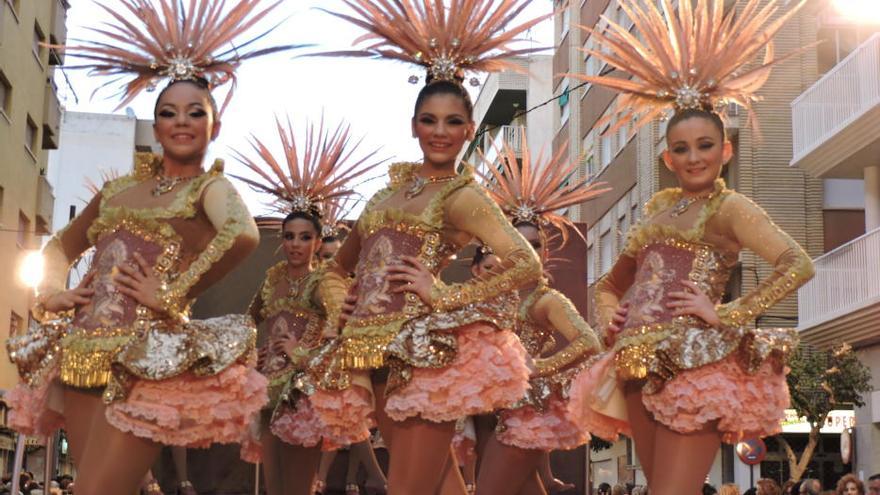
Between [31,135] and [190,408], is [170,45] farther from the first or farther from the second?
[31,135]

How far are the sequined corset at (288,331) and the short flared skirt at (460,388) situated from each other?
2190 millimetres

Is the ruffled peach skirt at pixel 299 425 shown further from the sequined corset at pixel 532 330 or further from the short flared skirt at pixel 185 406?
the sequined corset at pixel 532 330

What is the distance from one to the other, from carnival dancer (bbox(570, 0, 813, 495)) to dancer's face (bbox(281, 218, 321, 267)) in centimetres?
239

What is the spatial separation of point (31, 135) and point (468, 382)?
88.6 ft

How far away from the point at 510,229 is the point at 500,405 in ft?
2.43

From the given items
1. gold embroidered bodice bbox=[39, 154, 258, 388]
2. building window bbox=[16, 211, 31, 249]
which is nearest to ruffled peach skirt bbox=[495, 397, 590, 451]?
gold embroidered bodice bbox=[39, 154, 258, 388]

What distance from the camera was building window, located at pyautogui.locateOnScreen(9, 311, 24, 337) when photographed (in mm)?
28797

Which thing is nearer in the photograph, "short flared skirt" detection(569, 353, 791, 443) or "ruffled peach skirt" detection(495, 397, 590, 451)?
"short flared skirt" detection(569, 353, 791, 443)

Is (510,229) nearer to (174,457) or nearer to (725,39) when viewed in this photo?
(725,39)

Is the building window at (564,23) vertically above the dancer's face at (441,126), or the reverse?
the building window at (564,23)

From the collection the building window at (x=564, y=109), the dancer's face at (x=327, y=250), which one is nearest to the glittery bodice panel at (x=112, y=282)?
the dancer's face at (x=327, y=250)

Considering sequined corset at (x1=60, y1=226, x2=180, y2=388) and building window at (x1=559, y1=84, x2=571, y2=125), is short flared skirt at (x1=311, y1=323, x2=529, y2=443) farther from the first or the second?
building window at (x1=559, y1=84, x2=571, y2=125)

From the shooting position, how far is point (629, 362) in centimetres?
584

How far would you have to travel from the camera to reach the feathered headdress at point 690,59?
20.7ft
